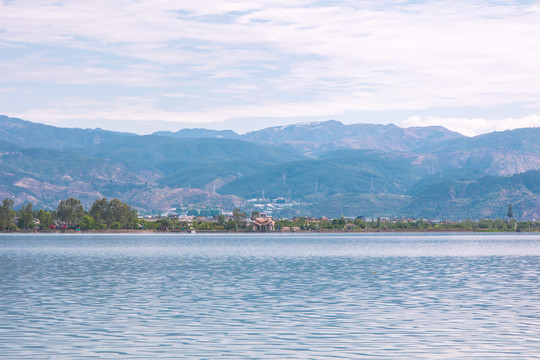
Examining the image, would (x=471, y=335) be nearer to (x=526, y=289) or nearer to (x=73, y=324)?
(x=73, y=324)

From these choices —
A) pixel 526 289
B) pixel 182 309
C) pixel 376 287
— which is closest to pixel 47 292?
pixel 182 309

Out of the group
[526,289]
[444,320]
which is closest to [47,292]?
[444,320]

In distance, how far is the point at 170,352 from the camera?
3466 centimetres

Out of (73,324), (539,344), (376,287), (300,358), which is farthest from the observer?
(376,287)

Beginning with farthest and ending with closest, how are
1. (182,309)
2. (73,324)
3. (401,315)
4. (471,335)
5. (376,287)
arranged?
1. (376,287)
2. (182,309)
3. (401,315)
4. (73,324)
5. (471,335)

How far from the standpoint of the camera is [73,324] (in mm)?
43500

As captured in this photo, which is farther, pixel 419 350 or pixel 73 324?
pixel 73 324

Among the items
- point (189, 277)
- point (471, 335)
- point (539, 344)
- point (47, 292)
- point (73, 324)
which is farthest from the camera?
point (189, 277)

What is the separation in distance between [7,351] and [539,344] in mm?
25583

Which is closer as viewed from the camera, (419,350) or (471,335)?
(419,350)

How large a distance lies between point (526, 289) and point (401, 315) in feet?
71.4

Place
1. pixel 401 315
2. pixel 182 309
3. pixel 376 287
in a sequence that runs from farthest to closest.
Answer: pixel 376 287
pixel 182 309
pixel 401 315

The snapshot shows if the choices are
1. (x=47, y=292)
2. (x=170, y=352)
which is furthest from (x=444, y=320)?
(x=47, y=292)

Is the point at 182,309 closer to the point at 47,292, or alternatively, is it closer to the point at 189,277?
the point at 47,292
